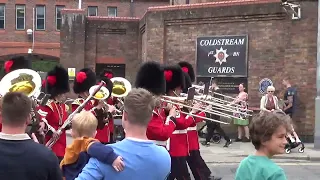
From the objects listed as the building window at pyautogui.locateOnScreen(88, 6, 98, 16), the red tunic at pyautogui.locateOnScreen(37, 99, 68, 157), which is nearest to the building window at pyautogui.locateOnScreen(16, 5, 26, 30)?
the building window at pyautogui.locateOnScreen(88, 6, 98, 16)

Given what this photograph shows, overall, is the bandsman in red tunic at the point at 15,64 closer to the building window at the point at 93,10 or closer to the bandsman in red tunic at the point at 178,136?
the bandsman in red tunic at the point at 178,136

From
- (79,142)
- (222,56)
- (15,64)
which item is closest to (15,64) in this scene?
(15,64)

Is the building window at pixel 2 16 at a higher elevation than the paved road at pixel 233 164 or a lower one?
higher

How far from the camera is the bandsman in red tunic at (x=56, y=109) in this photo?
7129 millimetres

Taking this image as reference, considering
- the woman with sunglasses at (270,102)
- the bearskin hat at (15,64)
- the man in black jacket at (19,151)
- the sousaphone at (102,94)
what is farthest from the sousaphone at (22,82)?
the woman with sunglasses at (270,102)

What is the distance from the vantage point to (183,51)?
55.8 feet

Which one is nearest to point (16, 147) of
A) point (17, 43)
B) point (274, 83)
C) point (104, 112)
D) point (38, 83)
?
point (38, 83)

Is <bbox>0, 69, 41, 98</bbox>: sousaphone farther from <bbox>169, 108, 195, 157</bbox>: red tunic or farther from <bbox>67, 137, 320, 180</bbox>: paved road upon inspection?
<bbox>67, 137, 320, 180</bbox>: paved road

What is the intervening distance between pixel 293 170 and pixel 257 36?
20.0ft

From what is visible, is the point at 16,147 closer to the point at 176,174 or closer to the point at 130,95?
the point at 130,95

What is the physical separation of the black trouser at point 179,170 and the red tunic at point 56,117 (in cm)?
152

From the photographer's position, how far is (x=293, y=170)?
10.7 m

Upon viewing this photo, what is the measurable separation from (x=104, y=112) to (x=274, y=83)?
8.36 meters

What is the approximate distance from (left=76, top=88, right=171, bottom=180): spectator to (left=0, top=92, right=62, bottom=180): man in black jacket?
11.8 inches
